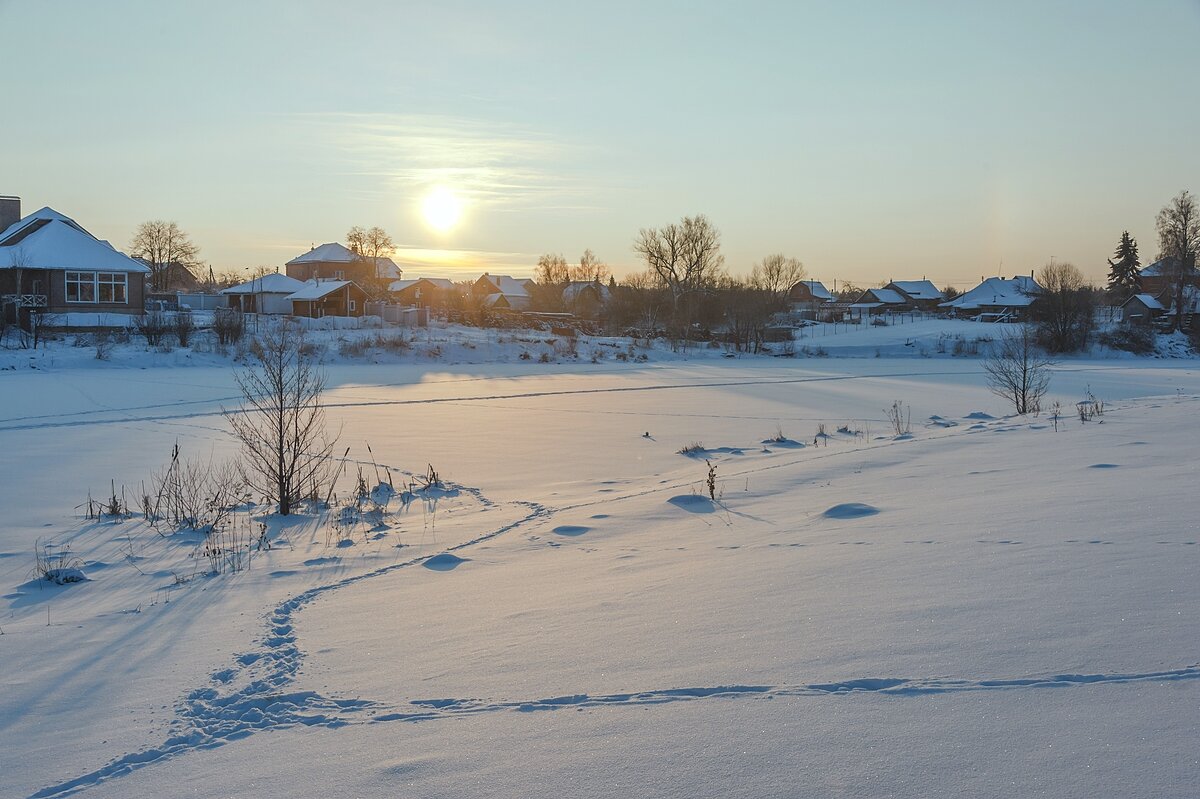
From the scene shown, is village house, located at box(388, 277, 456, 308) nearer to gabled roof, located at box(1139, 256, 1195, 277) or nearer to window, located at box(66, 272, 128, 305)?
window, located at box(66, 272, 128, 305)

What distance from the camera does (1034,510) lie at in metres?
7.69

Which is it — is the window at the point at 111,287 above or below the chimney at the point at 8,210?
below

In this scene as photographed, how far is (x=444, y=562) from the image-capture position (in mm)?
7504

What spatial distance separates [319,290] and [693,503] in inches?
2602

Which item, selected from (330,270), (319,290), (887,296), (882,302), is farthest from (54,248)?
(887,296)

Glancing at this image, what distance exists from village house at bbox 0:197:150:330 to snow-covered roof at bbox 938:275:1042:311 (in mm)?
83737

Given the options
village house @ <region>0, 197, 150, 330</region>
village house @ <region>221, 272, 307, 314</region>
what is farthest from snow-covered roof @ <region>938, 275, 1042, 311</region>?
village house @ <region>0, 197, 150, 330</region>

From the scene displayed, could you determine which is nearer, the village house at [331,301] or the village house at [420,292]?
the village house at [331,301]

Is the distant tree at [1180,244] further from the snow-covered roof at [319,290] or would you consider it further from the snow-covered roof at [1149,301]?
the snow-covered roof at [319,290]

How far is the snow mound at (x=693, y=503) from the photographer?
31.1ft

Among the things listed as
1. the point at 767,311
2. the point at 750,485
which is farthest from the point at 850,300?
the point at 750,485

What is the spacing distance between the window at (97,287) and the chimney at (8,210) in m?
13.1

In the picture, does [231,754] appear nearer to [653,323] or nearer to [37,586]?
[37,586]

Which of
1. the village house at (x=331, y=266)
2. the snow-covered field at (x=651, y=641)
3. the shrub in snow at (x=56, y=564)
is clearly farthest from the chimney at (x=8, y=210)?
the shrub in snow at (x=56, y=564)
